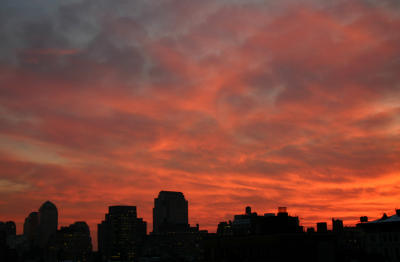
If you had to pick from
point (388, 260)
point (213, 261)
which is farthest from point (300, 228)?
point (388, 260)

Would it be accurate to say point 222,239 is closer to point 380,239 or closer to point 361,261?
point 361,261

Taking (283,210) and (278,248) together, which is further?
(283,210)

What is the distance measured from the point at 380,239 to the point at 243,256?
55659mm

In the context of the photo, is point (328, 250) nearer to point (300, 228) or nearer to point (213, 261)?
point (300, 228)

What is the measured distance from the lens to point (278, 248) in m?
105

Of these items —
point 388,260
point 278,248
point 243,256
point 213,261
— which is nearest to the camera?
point 278,248

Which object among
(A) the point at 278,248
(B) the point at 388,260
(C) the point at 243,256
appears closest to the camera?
(A) the point at 278,248

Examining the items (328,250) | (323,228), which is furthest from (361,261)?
(328,250)

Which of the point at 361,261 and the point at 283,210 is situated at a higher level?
the point at 283,210

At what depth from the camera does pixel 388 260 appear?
13738 cm

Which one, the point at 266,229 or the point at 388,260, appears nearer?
the point at 266,229

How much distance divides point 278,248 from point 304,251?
621 centimetres

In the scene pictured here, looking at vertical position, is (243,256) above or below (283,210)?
below

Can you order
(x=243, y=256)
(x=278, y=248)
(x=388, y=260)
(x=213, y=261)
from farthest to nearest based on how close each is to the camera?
(x=388, y=260), (x=213, y=261), (x=243, y=256), (x=278, y=248)
